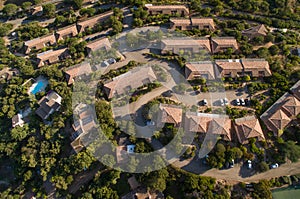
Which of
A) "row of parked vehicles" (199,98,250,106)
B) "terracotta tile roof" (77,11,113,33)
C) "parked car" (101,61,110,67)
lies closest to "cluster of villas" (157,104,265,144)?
"row of parked vehicles" (199,98,250,106)

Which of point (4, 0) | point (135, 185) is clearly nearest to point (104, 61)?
point (135, 185)

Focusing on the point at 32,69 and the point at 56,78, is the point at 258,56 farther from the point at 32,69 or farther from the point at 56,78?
the point at 32,69

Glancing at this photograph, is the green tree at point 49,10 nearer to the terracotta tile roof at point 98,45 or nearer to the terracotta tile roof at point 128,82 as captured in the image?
the terracotta tile roof at point 98,45

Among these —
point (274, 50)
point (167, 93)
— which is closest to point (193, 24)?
point (274, 50)

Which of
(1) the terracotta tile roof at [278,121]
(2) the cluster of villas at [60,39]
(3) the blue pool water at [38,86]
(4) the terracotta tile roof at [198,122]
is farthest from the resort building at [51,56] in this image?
(1) the terracotta tile roof at [278,121]

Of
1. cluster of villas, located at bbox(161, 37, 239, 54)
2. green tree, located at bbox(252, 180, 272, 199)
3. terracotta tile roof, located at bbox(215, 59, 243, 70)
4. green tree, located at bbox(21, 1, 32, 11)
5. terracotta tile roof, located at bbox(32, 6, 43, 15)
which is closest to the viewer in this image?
green tree, located at bbox(252, 180, 272, 199)

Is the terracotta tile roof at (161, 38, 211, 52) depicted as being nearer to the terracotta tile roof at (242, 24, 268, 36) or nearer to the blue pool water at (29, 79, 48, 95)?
the terracotta tile roof at (242, 24, 268, 36)

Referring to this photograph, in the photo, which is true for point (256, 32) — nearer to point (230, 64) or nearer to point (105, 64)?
point (230, 64)

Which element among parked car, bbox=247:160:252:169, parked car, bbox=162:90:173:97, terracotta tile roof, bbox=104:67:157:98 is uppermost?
terracotta tile roof, bbox=104:67:157:98

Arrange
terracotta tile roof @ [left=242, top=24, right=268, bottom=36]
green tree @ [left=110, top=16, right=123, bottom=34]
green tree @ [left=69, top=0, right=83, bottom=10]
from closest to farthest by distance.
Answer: terracotta tile roof @ [left=242, top=24, right=268, bottom=36]
green tree @ [left=110, top=16, right=123, bottom=34]
green tree @ [left=69, top=0, right=83, bottom=10]
